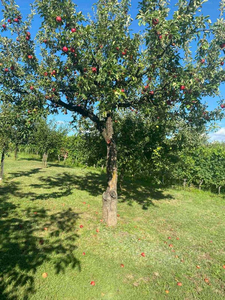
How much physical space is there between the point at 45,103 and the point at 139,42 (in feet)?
12.3

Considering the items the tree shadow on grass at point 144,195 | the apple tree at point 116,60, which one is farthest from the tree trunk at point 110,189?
the tree shadow on grass at point 144,195

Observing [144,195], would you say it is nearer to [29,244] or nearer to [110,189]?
[110,189]

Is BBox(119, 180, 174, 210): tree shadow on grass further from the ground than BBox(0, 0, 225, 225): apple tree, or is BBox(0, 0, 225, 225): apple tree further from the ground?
BBox(0, 0, 225, 225): apple tree

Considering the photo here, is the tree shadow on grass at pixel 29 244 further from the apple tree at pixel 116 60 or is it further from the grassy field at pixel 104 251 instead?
the apple tree at pixel 116 60

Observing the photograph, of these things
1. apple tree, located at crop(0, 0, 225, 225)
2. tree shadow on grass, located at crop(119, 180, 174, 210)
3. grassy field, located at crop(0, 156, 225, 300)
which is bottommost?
grassy field, located at crop(0, 156, 225, 300)

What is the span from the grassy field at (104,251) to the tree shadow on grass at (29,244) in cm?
2

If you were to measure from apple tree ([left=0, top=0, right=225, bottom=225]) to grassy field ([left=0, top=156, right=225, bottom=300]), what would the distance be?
1403mm

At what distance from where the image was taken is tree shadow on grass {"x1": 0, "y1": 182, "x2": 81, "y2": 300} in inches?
167

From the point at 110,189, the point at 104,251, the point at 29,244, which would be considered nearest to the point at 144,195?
the point at 110,189

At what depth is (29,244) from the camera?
18.6ft

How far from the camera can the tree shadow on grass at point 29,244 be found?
423cm

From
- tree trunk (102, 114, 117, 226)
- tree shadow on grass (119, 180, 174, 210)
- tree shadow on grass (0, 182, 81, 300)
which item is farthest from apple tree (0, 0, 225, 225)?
tree shadow on grass (119, 180, 174, 210)

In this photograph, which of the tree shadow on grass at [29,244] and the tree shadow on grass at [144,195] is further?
the tree shadow on grass at [144,195]

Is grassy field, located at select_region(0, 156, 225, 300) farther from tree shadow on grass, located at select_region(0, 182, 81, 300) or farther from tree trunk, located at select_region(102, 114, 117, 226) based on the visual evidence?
tree trunk, located at select_region(102, 114, 117, 226)
